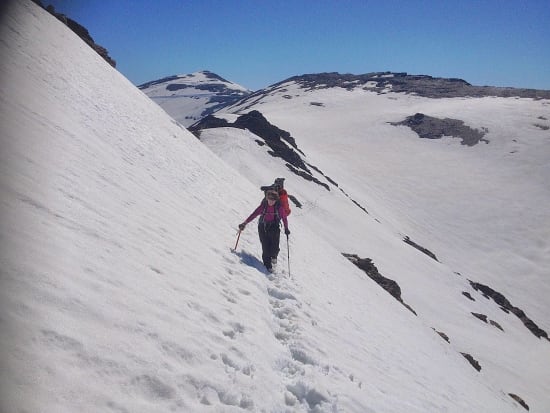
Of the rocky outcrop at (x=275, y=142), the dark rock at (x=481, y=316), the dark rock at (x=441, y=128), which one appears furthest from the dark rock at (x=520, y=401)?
the dark rock at (x=441, y=128)

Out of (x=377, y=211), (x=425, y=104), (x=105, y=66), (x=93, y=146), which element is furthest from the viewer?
(x=425, y=104)

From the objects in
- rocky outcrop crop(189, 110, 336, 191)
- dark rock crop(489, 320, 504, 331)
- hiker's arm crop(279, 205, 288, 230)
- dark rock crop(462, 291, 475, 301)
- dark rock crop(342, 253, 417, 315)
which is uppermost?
rocky outcrop crop(189, 110, 336, 191)

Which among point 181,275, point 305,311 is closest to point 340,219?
point 305,311

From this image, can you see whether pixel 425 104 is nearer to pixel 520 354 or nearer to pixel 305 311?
pixel 520 354

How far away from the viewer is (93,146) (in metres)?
9.91

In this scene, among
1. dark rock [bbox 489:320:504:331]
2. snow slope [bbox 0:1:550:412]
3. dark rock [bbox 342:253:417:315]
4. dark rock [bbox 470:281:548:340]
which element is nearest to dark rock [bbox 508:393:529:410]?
snow slope [bbox 0:1:550:412]

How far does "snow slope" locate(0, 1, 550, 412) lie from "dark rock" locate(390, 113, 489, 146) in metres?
75.2

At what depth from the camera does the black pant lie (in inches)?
405

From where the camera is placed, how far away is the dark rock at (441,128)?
80.1m

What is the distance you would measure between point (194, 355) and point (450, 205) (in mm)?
58371

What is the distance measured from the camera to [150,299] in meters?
5.23

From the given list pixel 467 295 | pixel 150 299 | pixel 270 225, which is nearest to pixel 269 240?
pixel 270 225

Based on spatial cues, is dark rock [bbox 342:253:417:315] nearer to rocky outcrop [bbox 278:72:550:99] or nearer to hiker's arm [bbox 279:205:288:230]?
hiker's arm [bbox 279:205:288:230]

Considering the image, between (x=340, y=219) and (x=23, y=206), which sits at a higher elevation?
(x=23, y=206)
